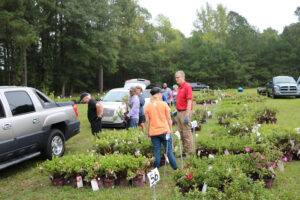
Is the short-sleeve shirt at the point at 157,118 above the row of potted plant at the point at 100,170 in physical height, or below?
above

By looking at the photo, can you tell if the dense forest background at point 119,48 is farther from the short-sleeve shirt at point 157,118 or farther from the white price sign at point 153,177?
the white price sign at point 153,177

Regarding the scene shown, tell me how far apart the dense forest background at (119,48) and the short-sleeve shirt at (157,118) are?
81.5 ft

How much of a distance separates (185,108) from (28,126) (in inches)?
144

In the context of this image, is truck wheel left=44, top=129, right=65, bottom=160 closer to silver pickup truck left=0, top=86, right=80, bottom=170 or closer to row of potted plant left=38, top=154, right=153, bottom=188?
silver pickup truck left=0, top=86, right=80, bottom=170

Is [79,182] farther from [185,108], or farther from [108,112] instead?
[108,112]

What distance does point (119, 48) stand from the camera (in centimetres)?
4541

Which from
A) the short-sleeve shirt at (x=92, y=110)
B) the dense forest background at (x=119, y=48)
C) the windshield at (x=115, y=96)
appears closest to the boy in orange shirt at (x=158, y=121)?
the short-sleeve shirt at (x=92, y=110)

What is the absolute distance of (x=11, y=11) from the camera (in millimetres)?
27984

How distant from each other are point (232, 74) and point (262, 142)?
4484 centimetres

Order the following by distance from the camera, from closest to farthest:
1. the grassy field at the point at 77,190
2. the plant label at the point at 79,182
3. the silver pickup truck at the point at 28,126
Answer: the grassy field at the point at 77,190 < the plant label at the point at 79,182 < the silver pickup truck at the point at 28,126

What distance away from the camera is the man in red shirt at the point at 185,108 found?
20.5 feet

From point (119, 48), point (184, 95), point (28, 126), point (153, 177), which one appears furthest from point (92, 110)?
point (119, 48)

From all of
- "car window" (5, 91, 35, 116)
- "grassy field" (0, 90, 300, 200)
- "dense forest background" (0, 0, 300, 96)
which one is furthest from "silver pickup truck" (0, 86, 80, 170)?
"dense forest background" (0, 0, 300, 96)

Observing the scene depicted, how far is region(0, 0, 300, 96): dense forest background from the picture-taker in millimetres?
33125
